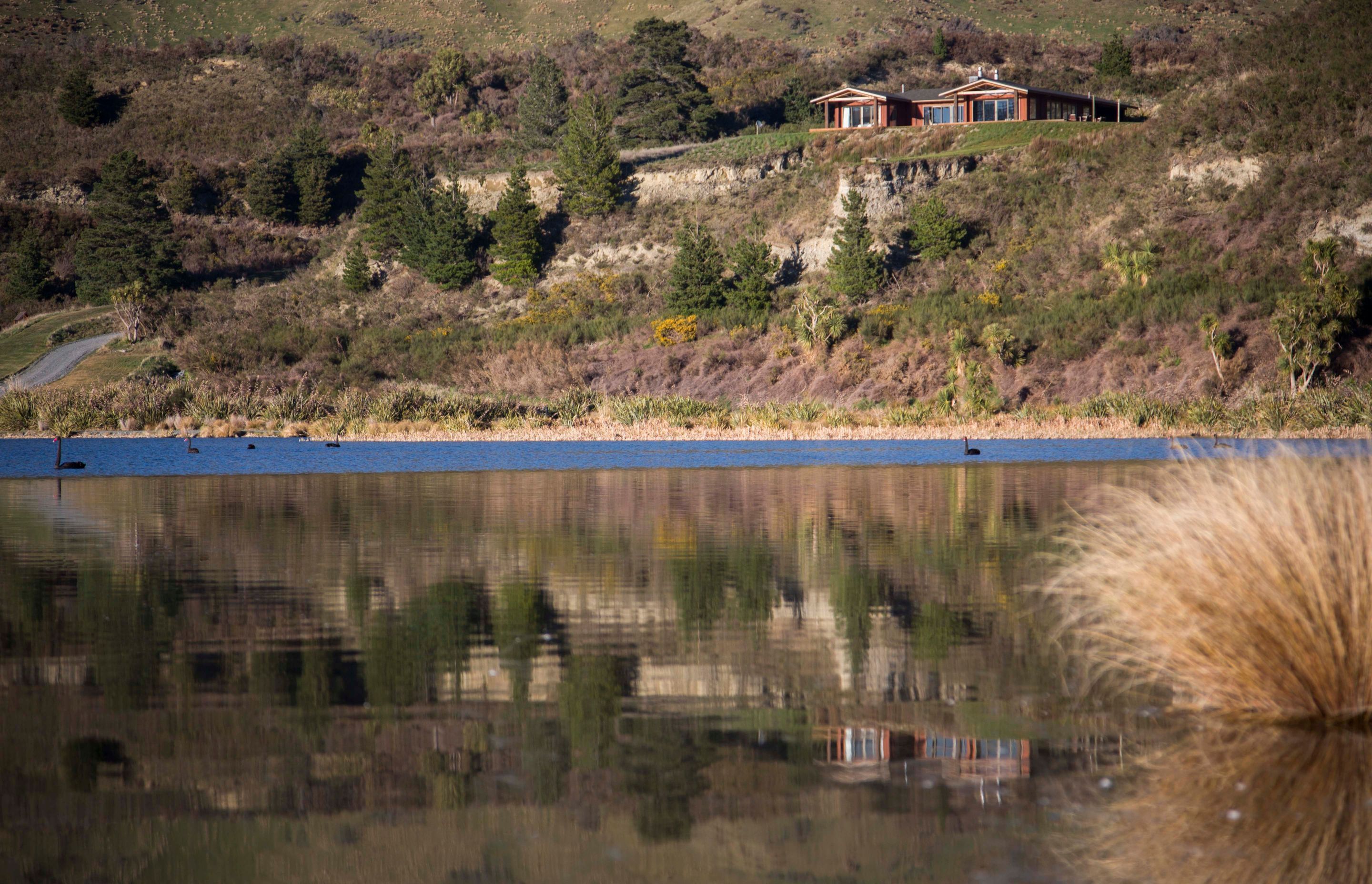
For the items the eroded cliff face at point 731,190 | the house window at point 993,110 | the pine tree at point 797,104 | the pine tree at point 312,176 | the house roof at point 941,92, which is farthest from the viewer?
the pine tree at point 797,104

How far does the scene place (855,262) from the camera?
238 feet

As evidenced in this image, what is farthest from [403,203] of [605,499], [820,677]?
[820,677]

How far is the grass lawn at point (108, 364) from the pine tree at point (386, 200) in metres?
19.3

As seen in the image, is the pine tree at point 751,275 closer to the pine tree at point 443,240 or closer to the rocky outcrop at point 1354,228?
the pine tree at point 443,240

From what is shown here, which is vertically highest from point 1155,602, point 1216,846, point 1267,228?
point 1267,228

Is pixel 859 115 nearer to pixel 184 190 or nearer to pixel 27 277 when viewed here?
pixel 184 190

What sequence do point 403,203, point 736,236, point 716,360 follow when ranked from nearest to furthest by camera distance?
point 716,360
point 736,236
point 403,203

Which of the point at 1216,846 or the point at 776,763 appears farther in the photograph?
the point at 776,763

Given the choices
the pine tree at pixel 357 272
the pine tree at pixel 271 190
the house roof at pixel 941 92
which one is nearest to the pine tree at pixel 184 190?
the pine tree at pixel 271 190

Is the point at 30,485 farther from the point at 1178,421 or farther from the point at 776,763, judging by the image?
the point at 1178,421

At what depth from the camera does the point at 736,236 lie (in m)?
83.1

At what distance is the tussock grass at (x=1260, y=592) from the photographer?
833cm

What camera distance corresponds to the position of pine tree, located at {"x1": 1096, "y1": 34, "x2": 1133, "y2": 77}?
103 meters

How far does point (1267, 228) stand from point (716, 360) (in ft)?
92.6
